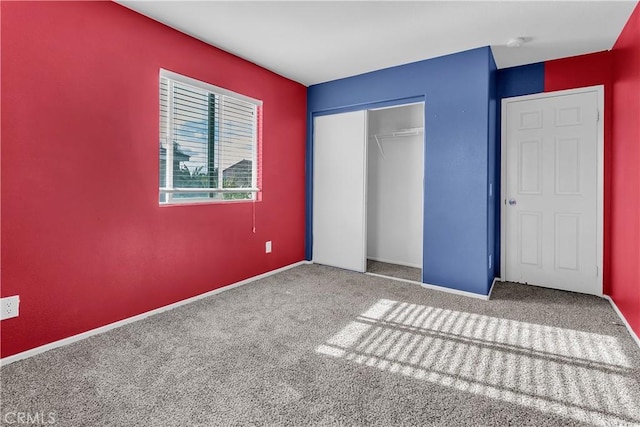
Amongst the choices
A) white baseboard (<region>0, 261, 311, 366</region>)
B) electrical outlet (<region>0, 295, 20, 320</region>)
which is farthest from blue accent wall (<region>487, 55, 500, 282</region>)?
electrical outlet (<region>0, 295, 20, 320</region>)

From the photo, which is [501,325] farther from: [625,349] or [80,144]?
[80,144]

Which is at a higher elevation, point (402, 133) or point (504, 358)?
point (402, 133)

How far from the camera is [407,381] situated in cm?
182

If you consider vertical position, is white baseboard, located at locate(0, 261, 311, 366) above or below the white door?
below

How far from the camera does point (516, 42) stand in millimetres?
2969

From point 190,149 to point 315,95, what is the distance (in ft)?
6.69

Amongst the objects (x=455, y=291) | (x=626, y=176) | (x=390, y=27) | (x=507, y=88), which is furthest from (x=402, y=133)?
(x=626, y=176)

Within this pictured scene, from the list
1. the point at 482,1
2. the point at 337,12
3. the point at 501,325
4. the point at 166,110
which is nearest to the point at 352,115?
the point at 337,12

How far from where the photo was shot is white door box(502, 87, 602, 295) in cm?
335

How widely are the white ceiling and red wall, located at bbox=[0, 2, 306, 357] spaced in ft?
1.19

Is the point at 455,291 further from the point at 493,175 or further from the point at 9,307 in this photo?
the point at 9,307

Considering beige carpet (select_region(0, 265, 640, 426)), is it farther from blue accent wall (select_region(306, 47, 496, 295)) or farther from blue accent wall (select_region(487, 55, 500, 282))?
blue accent wall (select_region(487, 55, 500, 282))

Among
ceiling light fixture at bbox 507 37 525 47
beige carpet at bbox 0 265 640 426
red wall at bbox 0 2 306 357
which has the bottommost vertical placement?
beige carpet at bbox 0 265 640 426

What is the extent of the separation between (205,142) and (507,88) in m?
3.38
